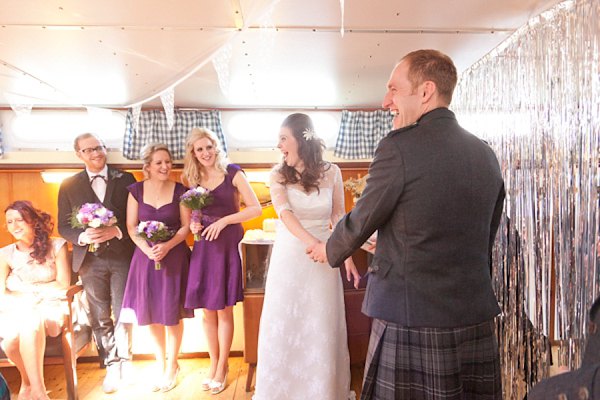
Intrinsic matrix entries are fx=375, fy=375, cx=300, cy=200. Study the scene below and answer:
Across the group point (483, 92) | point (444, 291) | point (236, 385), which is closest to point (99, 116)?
point (236, 385)

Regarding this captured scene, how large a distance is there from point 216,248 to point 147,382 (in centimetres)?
153

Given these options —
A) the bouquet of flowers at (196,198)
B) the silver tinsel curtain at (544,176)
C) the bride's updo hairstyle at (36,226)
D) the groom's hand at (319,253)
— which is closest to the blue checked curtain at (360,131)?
the bouquet of flowers at (196,198)

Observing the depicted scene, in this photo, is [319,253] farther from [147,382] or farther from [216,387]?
[147,382]

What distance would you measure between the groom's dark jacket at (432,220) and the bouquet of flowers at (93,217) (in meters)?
2.74

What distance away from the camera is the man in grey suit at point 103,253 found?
3.61 metres

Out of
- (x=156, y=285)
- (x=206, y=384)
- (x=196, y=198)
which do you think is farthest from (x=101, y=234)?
(x=206, y=384)

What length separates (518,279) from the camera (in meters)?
2.26

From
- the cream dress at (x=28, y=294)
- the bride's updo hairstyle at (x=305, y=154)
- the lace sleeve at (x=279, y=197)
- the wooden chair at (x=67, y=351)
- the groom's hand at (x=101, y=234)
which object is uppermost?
the bride's updo hairstyle at (x=305, y=154)

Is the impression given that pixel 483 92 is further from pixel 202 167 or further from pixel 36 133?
pixel 36 133

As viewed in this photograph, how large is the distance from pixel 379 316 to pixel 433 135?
0.75m

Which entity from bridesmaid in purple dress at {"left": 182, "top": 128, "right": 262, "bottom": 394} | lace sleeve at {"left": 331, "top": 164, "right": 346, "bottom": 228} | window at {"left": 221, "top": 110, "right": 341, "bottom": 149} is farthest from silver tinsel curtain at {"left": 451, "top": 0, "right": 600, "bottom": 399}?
window at {"left": 221, "top": 110, "right": 341, "bottom": 149}

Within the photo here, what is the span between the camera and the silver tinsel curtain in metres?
1.61

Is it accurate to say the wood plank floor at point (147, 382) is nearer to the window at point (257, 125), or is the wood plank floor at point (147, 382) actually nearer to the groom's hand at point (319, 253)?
the groom's hand at point (319, 253)

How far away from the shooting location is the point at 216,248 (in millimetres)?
3473
